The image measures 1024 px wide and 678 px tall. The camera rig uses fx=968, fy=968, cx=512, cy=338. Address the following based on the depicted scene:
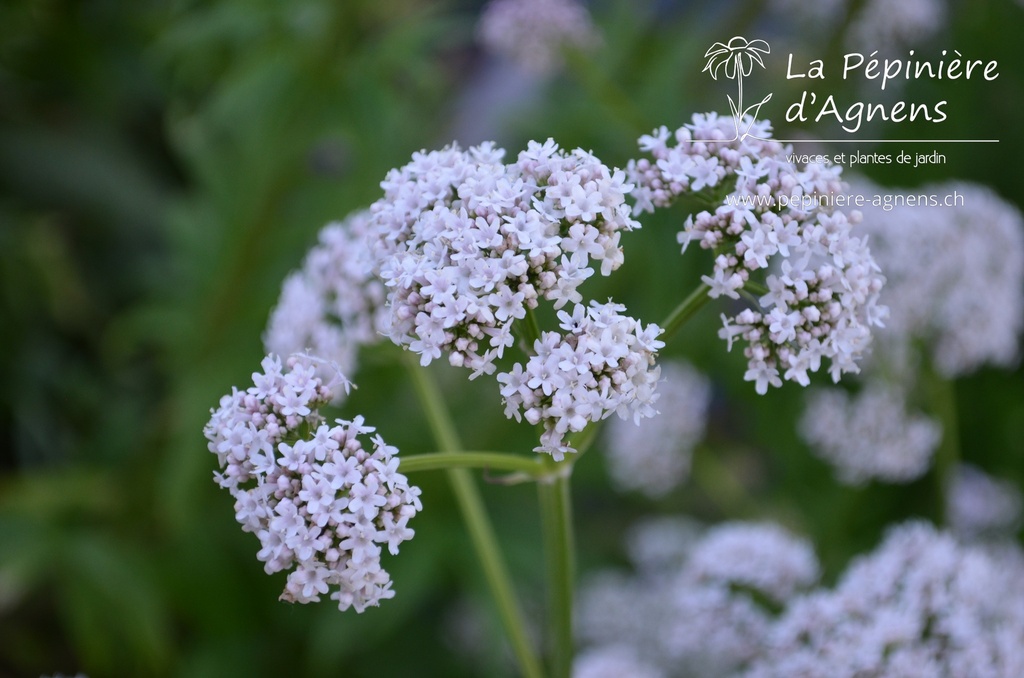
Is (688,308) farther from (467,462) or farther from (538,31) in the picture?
(538,31)

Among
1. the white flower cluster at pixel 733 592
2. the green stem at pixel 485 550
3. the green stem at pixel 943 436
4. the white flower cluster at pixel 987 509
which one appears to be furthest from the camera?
the white flower cluster at pixel 987 509

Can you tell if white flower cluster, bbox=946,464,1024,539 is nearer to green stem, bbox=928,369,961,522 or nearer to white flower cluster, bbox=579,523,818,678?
green stem, bbox=928,369,961,522

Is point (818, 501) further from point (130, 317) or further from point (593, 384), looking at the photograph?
point (130, 317)

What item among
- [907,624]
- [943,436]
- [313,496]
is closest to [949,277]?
[943,436]

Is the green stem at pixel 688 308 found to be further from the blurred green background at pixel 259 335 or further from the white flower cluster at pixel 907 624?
the blurred green background at pixel 259 335

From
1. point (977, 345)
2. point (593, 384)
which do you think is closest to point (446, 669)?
point (977, 345)

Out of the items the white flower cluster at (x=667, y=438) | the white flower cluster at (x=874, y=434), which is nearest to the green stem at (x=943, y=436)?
the white flower cluster at (x=874, y=434)
